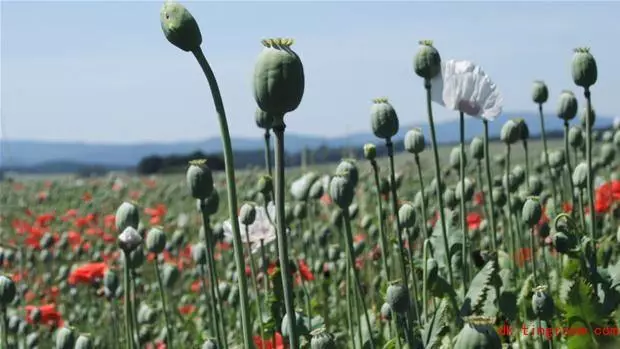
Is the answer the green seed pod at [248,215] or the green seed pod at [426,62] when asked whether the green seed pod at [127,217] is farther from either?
the green seed pod at [426,62]

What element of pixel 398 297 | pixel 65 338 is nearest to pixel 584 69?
pixel 398 297

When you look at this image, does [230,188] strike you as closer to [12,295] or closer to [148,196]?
[12,295]

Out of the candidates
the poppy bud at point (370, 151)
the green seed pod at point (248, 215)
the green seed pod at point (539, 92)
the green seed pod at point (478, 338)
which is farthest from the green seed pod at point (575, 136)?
the green seed pod at point (478, 338)

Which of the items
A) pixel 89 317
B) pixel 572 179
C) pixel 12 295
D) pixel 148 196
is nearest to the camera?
pixel 12 295

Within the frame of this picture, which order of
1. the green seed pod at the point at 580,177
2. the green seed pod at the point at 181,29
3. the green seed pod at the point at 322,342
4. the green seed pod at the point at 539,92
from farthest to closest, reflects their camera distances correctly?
the green seed pod at the point at 539,92 → the green seed pod at the point at 580,177 → the green seed pod at the point at 322,342 → the green seed pod at the point at 181,29

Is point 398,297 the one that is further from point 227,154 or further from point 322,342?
point 227,154

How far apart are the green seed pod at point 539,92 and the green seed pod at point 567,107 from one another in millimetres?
190

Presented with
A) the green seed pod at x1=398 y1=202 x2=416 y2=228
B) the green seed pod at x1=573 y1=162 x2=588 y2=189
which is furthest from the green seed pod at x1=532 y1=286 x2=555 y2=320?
the green seed pod at x1=573 y1=162 x2=588 y2=189

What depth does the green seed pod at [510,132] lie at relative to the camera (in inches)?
103

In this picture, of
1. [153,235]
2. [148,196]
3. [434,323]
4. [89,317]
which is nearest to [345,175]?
[434,323]

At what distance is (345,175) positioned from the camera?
1.77 metres

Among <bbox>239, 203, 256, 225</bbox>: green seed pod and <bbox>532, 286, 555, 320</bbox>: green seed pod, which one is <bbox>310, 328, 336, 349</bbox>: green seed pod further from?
<bbox>239, 203, 256, 225</bbox>: green seed pod

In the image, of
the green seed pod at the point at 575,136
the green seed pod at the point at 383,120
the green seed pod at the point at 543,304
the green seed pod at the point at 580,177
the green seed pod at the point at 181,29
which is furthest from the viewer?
the green seed pod at the point at 575,136

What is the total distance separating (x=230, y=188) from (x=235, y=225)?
53mm
